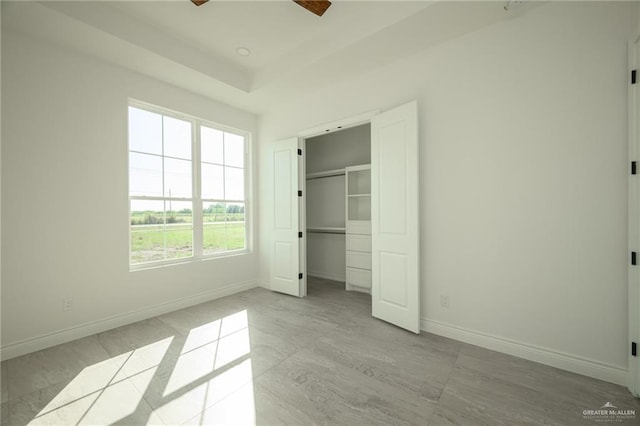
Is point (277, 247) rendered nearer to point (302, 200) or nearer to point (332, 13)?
point (302, 200)

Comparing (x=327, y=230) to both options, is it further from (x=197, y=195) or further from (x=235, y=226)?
(x=197, y=195)

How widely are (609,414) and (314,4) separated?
12.3ft

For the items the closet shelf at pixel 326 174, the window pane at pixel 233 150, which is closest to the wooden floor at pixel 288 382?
the window pane at pixel 233 150

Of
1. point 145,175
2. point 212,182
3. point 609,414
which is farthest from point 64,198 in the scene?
point 609,414

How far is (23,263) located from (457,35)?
469cm

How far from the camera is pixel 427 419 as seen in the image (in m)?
1.62

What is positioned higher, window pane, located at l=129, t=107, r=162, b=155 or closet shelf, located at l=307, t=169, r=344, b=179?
window pane, located at l=129, t=107, r=162, b=155

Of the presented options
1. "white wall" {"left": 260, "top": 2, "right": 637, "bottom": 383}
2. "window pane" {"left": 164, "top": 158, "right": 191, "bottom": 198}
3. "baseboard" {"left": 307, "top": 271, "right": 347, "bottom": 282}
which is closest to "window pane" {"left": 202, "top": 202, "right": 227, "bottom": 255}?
"window pane" {"left": 164, "top": 158, "right": 191, "bottom": 198}

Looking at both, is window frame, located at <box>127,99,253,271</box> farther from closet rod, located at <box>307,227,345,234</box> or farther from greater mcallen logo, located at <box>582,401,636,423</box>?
greater mcallen logo, located at <box>582,401,636,423</box>

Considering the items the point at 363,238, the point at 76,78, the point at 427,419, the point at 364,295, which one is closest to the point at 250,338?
the point at 427,419

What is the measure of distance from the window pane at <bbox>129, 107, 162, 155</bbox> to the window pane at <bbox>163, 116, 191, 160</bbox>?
0.28 feet

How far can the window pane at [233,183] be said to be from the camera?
427 cm

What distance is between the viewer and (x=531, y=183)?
2285mm

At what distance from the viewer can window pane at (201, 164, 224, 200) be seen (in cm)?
395
